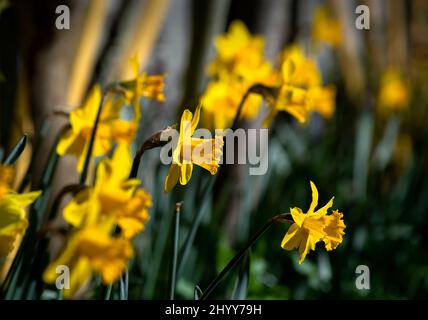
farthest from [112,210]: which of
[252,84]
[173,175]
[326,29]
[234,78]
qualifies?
[326,29]

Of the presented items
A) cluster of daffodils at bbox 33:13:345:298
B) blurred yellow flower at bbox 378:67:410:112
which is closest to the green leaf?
cluster of daffodils at bbox 33:13:345:298

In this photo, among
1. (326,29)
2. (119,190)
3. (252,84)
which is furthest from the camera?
(326,29)

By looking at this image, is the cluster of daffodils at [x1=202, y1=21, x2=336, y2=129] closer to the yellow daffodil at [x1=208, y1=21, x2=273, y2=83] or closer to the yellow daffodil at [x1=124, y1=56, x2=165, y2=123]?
the yellow daffodil at [x1=208, y1=21, x2=273, y2=83]

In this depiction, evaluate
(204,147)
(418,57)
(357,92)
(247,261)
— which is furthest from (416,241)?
(418,57)

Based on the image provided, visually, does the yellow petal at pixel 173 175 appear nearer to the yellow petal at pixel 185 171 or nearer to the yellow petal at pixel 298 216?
the yellow petal at pixel 185 171

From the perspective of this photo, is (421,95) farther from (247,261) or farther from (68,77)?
(247,261)

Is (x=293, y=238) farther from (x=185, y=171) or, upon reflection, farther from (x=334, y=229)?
(x=185, y=171)
